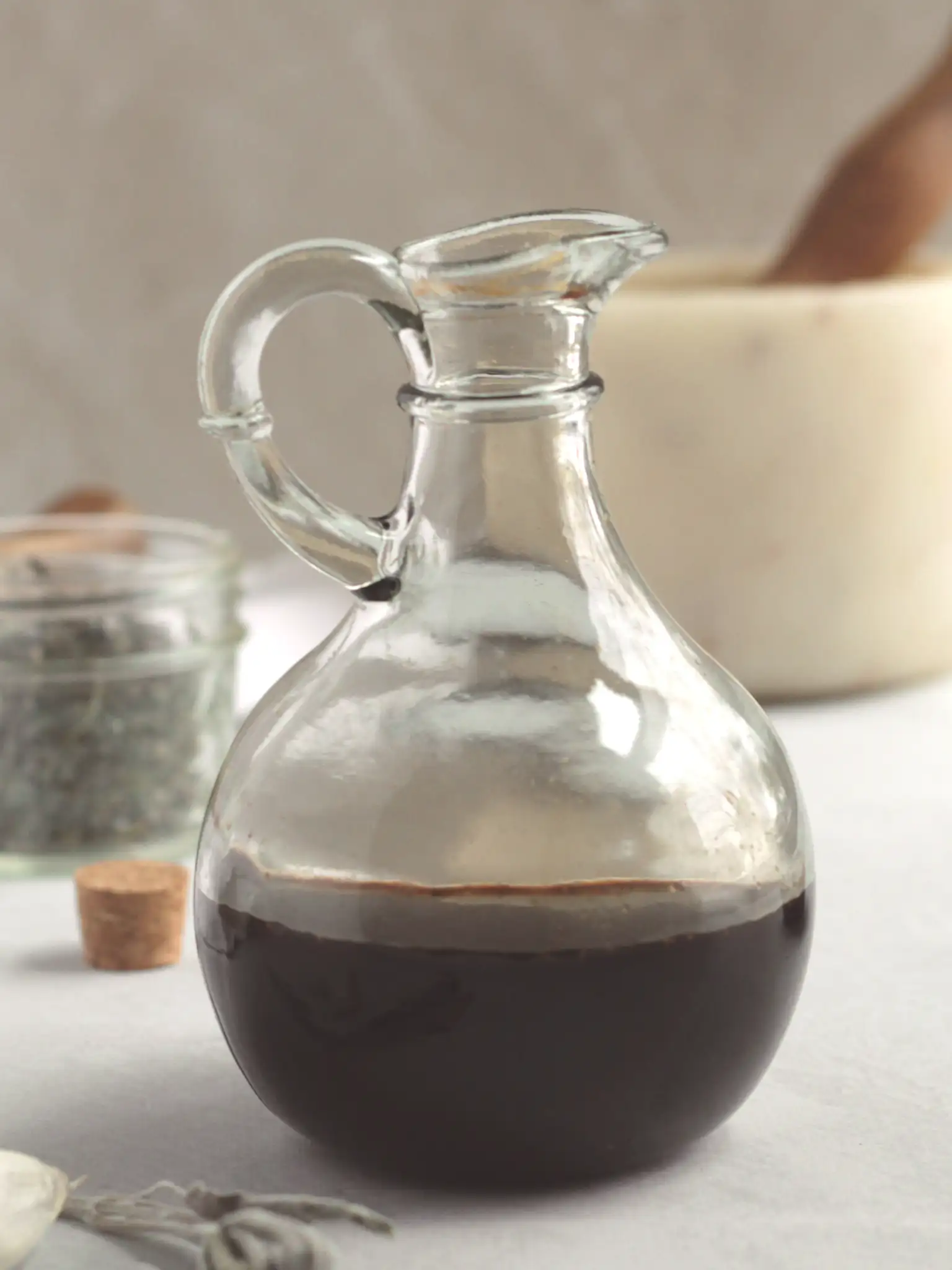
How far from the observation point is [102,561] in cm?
91

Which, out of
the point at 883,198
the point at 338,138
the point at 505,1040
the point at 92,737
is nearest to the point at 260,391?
the point at 505,1040

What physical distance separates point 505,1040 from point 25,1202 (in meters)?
0.13

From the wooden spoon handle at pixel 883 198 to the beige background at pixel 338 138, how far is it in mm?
477

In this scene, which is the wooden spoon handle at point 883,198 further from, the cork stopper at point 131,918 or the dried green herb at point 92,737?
the cork stopper at point 131,918

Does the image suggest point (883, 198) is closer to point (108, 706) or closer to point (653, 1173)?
point (108, 706)

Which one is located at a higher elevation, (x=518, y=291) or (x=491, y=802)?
(x=518, y=291)

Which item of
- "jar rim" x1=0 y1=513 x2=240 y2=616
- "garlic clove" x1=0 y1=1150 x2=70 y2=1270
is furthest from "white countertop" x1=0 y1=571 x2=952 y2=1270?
"jar rim" x1=0 y1=513 x2=240 y2=616

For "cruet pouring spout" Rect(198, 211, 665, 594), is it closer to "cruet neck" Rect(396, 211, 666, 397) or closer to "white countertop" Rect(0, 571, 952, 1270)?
"cruet neck" Rect(396, 211, 666, 397)

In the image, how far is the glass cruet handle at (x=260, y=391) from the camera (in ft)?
1.66

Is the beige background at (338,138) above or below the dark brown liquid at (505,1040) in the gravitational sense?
above

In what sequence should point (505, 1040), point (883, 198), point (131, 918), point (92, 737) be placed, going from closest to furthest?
point (505, 1040), point (131, 918), point (92, 737), point (883, 198)

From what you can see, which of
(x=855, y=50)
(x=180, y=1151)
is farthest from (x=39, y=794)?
(x=855, y=50)

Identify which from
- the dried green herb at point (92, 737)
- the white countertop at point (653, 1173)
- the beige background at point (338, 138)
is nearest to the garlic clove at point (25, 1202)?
the white countertop at point (653, 1173)

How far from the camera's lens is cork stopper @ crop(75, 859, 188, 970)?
701 mm
